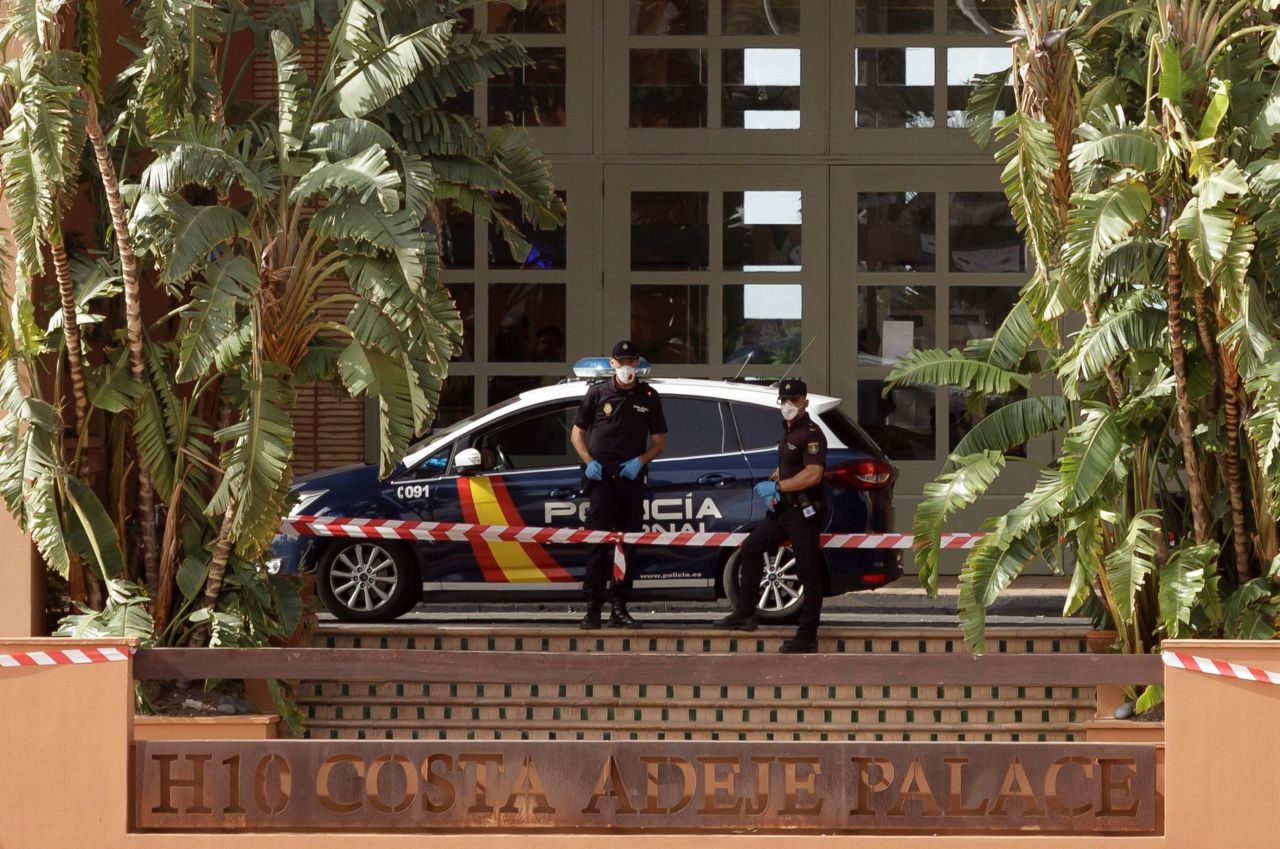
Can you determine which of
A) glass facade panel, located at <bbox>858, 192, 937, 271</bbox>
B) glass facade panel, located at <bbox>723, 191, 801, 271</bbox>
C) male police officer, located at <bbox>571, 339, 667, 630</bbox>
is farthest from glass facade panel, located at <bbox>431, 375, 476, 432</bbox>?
male police officer, located at <bbox>571, 339, 667, 630</bbox>

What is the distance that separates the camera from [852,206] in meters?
17.8

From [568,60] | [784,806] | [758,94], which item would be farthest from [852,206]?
[784,806]

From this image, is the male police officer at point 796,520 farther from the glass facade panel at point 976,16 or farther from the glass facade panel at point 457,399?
the glass facade panel at point 976,16

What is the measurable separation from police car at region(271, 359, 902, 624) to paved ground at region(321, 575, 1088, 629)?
58 cm

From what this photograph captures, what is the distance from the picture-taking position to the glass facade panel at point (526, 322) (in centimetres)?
1791

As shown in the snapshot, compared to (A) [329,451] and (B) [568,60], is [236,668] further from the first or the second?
Answer: (B) [568,60]

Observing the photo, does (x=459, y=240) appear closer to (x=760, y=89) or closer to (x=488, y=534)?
(x=760, y=89)

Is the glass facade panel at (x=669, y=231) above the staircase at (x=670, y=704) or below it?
above

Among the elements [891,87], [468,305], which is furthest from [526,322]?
[891,87]

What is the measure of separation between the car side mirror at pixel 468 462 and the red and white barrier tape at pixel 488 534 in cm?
38

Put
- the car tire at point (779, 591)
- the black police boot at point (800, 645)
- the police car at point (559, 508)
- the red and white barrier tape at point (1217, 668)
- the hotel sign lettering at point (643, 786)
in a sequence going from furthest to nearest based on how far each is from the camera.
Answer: the police car at point (559, 508) < the car tire at point (779, 591) < the black police boot at point (800, 645) < the hotel sign lettering at point (643, 786) < the red and white barrier tape at point (1217, 668)

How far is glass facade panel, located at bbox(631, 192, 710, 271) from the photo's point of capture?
17.9 meters

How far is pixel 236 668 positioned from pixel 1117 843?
13.4 ft

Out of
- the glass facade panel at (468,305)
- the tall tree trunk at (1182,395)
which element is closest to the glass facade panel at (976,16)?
the glass facade panel at (468,305)
